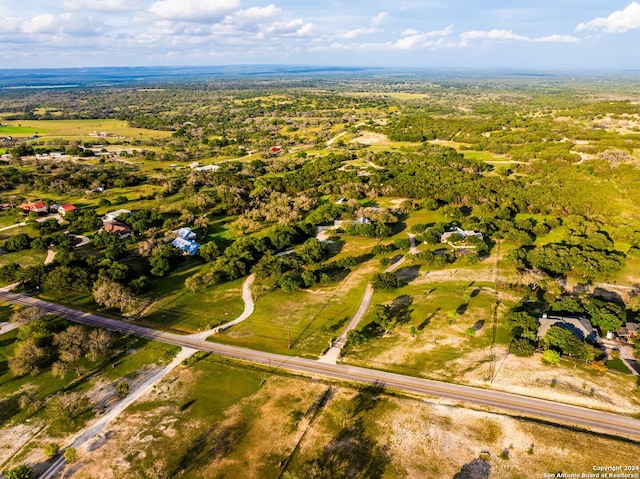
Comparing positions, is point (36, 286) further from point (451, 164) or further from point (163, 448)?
point (451, 164)

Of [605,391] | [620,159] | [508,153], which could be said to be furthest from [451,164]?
[605,391]

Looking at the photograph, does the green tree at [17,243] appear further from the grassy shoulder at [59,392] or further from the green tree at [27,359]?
the green tree at [27,359]

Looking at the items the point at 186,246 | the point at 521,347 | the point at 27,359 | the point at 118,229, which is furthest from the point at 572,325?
the point at 118,229

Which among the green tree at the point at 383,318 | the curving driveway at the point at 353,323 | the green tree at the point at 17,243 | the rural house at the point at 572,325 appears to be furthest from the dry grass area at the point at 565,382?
the green tree at the point at 17,243

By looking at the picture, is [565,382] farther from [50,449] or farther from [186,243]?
[186,243]

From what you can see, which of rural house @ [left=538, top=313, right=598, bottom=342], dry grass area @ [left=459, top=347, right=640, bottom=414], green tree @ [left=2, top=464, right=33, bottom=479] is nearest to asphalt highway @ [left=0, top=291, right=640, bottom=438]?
dry grass area @ [left=459, top=347, right=640, bottom=414]

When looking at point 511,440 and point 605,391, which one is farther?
point 605,391

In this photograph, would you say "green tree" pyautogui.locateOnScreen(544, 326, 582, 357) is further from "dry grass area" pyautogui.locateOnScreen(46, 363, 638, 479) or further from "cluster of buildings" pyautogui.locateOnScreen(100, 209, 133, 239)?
"cluster of buildings" pyautogui.locateOnScreen(100, 209, 133, 239)
